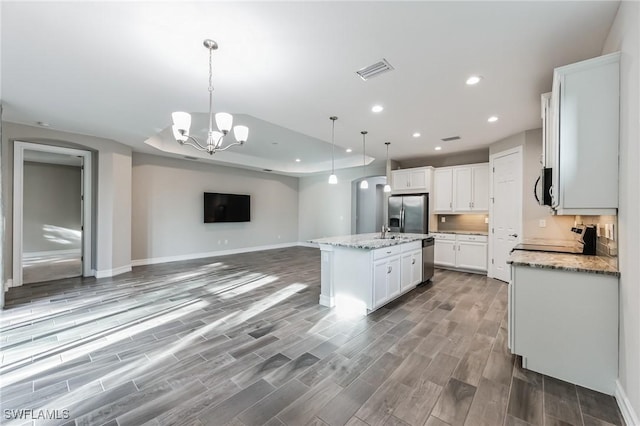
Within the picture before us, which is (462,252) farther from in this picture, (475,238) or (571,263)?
(571,263)

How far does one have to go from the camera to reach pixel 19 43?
2.28 m

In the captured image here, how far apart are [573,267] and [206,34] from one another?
3426 mm

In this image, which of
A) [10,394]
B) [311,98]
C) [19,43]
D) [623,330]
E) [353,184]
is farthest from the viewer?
[353,184]

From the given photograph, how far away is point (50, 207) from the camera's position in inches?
309

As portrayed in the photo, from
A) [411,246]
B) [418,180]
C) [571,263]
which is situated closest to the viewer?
[571,263]

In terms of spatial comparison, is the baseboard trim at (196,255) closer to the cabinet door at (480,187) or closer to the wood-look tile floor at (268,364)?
the wood-look tile floor at (268,364)

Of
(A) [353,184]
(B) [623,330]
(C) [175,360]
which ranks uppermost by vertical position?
(A) [353,184]

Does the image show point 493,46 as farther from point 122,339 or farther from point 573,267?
point 122,339

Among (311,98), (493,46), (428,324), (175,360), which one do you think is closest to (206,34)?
(311,98)

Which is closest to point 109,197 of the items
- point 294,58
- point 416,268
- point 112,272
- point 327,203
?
point 112,272

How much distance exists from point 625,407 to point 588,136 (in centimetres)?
184

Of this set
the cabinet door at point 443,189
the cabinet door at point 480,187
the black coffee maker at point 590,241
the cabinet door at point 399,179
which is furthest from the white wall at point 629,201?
the cabinet door at point 399,179

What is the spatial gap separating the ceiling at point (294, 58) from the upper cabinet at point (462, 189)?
1.48 metres

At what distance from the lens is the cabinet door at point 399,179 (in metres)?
6.69
